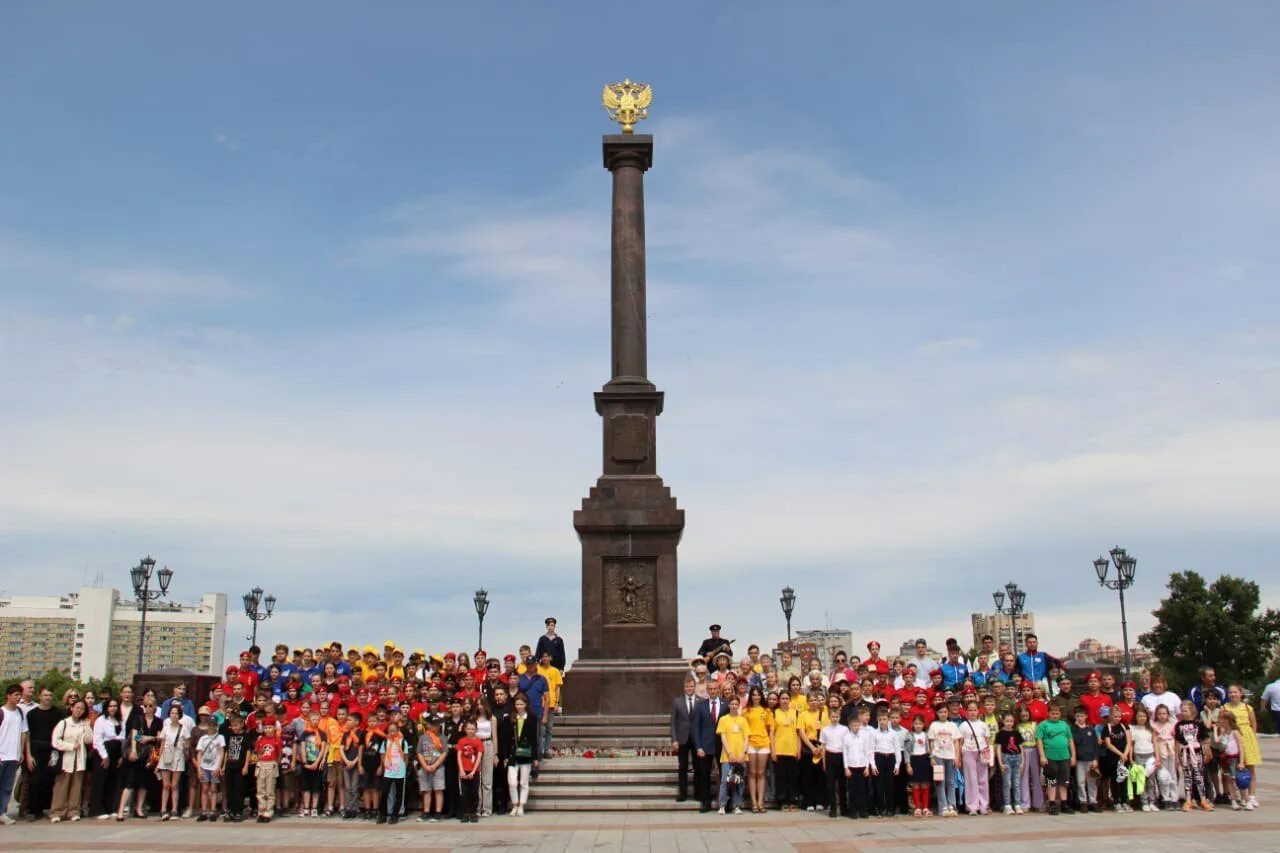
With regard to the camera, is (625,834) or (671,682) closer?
(625,834)

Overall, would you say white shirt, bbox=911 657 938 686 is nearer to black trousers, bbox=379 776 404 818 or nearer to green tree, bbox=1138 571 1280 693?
black trousers, bbox=379 776 404 818

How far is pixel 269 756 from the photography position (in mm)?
14414

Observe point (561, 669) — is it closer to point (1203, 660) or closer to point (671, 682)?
point (671, 682)

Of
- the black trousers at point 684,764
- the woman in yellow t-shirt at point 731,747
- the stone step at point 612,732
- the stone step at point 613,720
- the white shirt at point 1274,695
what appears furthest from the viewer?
the stone step at point 613,720

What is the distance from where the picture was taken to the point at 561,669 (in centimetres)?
1869

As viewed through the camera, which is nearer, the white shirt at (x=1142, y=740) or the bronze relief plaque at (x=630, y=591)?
the white shirt at (x=1142, y=740)

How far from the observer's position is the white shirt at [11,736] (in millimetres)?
14148

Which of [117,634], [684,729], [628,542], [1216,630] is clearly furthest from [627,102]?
[117,634]

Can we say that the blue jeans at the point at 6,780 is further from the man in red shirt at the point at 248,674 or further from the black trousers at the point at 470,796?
the black trousers at the point at 470,796

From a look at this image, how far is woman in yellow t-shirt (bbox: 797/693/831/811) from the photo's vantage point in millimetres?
14609

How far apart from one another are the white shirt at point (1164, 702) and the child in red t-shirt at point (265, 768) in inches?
459

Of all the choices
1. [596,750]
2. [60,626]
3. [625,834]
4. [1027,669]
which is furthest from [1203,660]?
[60,626]

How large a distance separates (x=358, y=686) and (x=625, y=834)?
6027 mm

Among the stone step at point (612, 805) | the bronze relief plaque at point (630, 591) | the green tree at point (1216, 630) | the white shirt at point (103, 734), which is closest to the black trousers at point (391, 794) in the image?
the stone step at point (612, 805)
